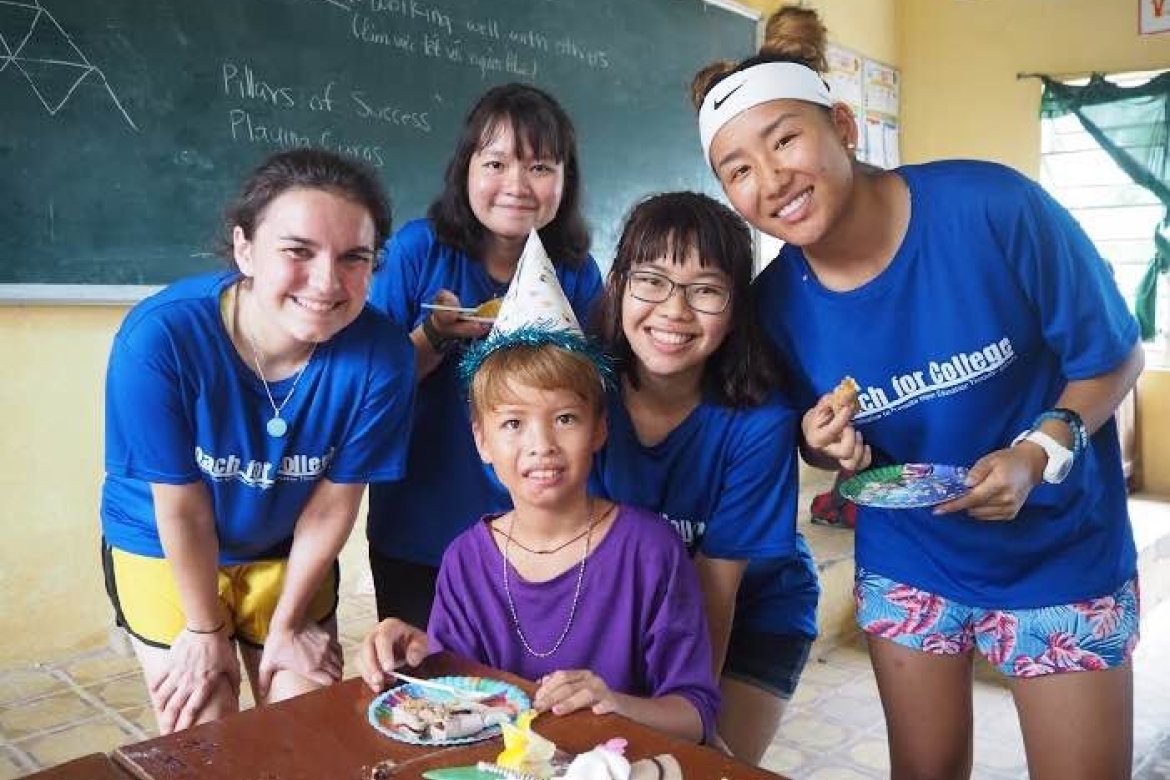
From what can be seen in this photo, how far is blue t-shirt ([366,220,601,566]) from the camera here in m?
2.00

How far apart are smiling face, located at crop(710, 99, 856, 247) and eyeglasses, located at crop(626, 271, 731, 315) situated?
147 millimetres

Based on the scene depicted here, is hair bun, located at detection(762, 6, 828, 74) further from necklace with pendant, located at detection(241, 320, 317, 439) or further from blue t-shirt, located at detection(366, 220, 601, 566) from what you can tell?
necklace with pendant, located at detection(241, 320, 317, 439)

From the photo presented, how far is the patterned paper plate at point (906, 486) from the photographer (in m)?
1.41

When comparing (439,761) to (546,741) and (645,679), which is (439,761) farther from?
(645,679)

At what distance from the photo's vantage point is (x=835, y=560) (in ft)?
13.3

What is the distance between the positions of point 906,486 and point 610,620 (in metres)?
0.47

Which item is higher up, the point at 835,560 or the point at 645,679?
the point at 645,679

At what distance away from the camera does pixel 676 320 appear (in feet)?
5.32

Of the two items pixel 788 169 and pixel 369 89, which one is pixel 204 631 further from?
pixel 369 89

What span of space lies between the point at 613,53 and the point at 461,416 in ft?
9.48

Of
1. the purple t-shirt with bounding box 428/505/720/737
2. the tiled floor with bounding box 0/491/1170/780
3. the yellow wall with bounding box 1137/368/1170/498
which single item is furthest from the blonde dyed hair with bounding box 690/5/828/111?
the yellow wall with bounding box 1137/368/1170/498

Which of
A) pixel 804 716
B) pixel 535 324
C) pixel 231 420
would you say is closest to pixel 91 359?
pixel 231 420

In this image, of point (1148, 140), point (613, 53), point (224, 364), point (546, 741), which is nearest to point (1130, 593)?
point (546, 741)

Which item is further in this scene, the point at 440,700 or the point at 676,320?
the point at 676,320
